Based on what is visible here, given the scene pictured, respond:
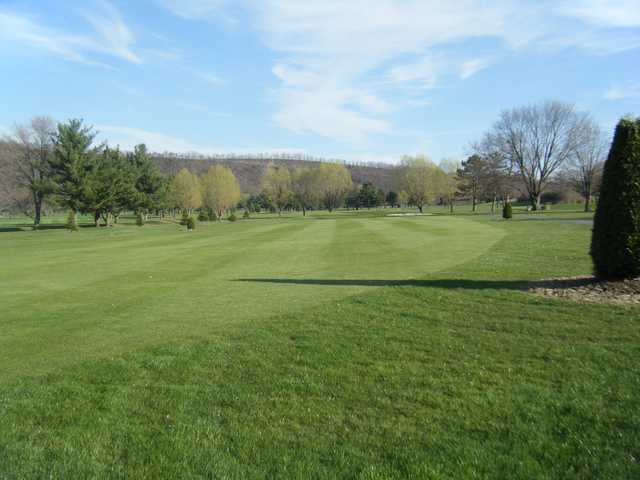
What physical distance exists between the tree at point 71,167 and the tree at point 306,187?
196 feet

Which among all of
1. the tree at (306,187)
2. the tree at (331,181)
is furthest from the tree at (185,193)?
the tree at (331,181)

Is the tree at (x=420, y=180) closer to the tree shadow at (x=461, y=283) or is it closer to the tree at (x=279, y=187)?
the tree at (x=279, y=187)

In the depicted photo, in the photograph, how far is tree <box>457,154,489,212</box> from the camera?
3460 inches

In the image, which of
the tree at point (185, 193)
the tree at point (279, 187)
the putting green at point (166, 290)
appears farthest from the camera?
the tree at point (279, 187)

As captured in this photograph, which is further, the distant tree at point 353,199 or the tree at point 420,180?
the distant tree at point 353,199

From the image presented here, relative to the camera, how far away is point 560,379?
5.46 metres

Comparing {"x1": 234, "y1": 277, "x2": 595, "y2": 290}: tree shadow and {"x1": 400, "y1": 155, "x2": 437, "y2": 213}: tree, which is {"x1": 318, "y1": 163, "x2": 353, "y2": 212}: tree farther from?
{"x1": 234, "y1": 277, "x2": 595, "y2": 290}: tree shadow

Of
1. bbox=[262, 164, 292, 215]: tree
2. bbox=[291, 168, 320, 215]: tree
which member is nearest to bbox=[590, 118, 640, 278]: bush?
bbox=[291, 168, 320, 215]: tree

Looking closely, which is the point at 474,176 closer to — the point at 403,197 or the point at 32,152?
the point at 403,197

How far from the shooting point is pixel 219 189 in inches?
3809

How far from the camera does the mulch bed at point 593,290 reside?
8.62 metres

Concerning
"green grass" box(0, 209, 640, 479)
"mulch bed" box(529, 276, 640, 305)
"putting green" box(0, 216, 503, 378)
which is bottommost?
"putting green" box(0, 216, 503, 378)

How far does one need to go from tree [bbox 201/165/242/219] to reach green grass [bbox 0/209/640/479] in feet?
287

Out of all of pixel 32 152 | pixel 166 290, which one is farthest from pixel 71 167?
pixel 166 290
